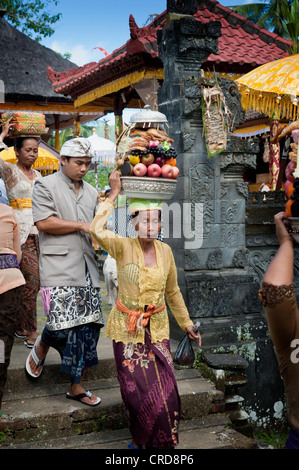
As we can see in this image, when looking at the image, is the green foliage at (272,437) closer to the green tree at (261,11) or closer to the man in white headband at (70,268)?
the man in white headband at (70,268)

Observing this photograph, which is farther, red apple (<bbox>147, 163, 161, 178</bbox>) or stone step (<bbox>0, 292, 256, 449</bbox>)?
stone step (<bbox>0, 292, 256, 449</bbox>)

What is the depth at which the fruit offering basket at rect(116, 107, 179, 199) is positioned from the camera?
3.79m

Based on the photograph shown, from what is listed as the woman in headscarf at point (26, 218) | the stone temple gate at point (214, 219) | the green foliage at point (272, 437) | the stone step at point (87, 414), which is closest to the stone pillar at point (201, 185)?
the stone temple gate at point (214, 219)

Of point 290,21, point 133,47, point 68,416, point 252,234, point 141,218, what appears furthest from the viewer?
point 133,47

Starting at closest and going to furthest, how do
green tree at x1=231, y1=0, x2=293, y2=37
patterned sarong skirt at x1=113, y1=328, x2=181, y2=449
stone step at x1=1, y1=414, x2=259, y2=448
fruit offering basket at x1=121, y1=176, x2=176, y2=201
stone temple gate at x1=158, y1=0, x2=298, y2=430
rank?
patterned sarong skirt at x1=113, y1=328, x2=181, y2=449
fruit offering basket at x1=121, y1=176, x2=176, y2=201
stone step at x1=1, y1=414, x2=259, y2=448
stone temple gate at x1=158, y1=0, x2=298, y2=430
green tree at x1=231, y1=0, x2=293, y2=37

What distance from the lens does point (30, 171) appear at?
5.60 meters

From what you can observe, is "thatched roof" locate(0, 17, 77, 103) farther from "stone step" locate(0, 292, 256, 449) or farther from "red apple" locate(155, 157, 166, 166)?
"red apple" locate(155, 157, 166, 166)

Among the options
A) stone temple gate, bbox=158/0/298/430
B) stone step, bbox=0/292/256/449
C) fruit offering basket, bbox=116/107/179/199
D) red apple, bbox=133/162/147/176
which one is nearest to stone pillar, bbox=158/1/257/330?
stone temple gate, bbox=158/0/298/430

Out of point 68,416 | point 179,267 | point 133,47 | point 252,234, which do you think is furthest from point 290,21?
point 68,416

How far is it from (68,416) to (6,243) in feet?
4.73

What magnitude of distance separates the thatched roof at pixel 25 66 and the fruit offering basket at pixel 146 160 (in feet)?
45.9

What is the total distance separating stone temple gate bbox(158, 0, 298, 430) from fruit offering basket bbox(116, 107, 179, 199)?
1664 mm
